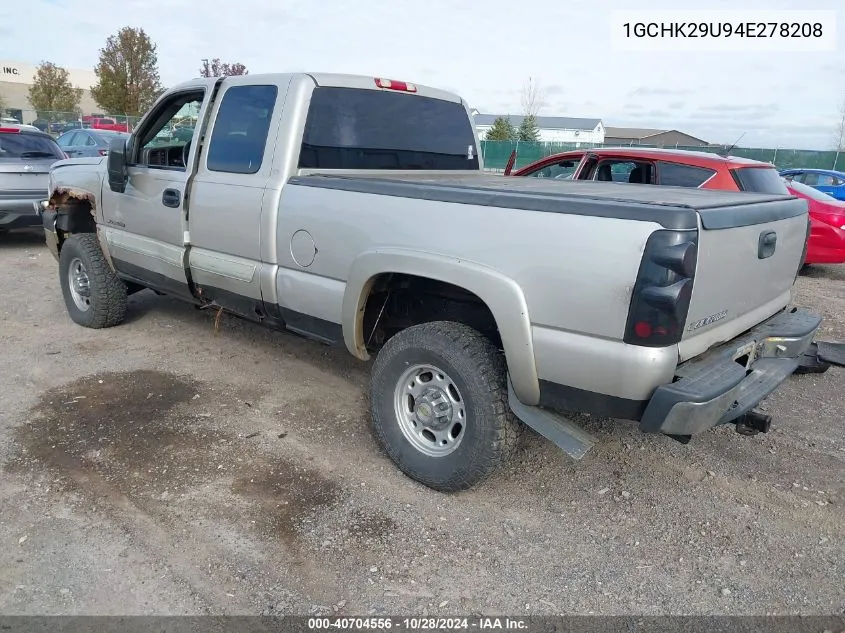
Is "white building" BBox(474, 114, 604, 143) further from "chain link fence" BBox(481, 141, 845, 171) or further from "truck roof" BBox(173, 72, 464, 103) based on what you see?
"truck roof" BBox(173, 72, 464, 103)

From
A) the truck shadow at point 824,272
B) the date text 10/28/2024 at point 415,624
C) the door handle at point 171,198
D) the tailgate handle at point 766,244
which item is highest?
the door handle at point 171,198

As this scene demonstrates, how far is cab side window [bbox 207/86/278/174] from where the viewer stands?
4043 mm

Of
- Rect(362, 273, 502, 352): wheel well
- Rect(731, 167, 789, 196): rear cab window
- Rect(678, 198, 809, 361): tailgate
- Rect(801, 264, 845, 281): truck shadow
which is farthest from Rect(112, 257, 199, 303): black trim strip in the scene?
Rect(801, 264, 845, 281): truck shadow

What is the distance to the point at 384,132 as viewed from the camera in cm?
446

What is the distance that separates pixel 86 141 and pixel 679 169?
50.4ft

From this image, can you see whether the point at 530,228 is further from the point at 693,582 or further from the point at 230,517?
the point at 230,517

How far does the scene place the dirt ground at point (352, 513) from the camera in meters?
2.64

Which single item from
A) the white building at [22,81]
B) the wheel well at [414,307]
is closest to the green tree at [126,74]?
the white building at [22,81]

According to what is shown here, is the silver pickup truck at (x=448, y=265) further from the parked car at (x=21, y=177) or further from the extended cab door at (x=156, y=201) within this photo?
the parked car at (x=21, y=177)

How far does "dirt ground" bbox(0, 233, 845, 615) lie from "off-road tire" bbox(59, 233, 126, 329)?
3.05 feet

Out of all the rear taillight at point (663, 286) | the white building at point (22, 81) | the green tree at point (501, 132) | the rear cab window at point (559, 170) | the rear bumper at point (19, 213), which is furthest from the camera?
the white building at point (22, 81)

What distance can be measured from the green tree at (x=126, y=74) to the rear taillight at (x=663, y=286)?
3813 centimetres

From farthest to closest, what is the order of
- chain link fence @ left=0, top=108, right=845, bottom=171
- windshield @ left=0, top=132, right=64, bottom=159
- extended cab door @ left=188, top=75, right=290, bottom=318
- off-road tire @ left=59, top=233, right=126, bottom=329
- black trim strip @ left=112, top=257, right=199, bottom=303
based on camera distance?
chain link fence @ left=0, top=108, right=845, bottom=171, windshield @ left=0, top=132, right=64, bottom=159, off-road tire @ left=59, top=233, right=126, bottom=329, black trim strip @ left=112, top=257, right=199, bottom=303, extended cab door @ left=188, top=75, right=290, bottom=318

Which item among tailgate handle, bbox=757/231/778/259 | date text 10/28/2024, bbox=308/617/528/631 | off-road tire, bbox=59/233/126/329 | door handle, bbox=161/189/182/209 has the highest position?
door handle, bbox=161/189/182/209
